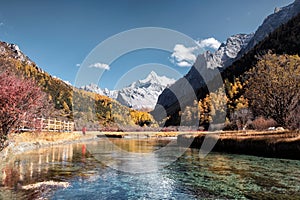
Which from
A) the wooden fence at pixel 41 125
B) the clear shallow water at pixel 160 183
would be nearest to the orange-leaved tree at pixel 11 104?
the wooden fence at pixel 41 125

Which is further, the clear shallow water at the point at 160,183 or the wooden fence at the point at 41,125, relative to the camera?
the wooden fence at the point at 41,125

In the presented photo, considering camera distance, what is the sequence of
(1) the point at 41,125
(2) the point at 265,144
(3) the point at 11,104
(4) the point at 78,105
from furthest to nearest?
(4) the point at 78,105
(1) the point at 41,125
(2) the point at 265,144
(3) the point at 11,104

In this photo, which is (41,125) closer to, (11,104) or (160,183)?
(11,104)

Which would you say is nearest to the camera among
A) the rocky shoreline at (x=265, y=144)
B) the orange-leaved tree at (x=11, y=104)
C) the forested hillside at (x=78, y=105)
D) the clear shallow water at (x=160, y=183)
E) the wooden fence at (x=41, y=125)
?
the clear shallow water at (x=160, y=183)

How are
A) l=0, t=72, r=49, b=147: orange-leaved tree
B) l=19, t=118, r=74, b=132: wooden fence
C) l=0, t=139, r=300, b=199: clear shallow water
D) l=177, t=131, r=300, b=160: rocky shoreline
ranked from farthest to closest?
1. l=19, t=118, r=74, b=132: wooden fence
2. l=177, t=131, r=300, b=160: rocky shoreline
3. l=0, t=72, r=49, b=147: orange-leaved tree
4. l=0, t=139, r=300, b=199: clear shallow water

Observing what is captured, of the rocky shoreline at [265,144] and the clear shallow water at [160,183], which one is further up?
the rocky shoreline at [265,144]

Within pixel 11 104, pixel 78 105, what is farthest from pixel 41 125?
pixel 78 105

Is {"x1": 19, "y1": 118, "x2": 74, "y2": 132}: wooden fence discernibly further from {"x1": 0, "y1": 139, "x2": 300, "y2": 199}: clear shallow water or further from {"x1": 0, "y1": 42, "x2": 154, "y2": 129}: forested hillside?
{"x1": 0, "y1": 42, "x2": 154, "y2": 129}: forested hillside

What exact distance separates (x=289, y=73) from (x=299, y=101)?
14.1 ft

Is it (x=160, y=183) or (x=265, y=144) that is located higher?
(x=265, y=144)

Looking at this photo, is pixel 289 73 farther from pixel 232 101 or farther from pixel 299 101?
pixel 232 101

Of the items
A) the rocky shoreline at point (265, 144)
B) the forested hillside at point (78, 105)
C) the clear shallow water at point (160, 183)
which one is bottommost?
the clear shallow water at point (160, 183)

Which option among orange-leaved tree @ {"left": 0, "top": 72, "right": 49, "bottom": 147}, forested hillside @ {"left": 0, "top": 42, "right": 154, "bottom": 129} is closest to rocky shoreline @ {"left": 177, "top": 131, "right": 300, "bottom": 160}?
orange-leaved tree @ {"left": 0, "top": 72, "right": 49, "bottom": 147}

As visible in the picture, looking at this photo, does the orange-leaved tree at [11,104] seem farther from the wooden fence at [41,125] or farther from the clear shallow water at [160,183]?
the clear shallow water at [160,183]
